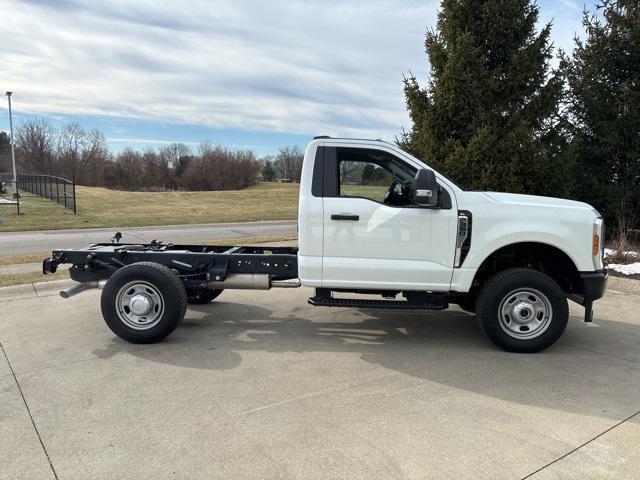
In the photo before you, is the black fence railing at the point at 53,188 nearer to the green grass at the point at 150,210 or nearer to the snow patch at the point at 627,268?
the green grass at the point at 150,210

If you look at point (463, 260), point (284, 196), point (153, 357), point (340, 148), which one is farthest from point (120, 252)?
point (284, 196)

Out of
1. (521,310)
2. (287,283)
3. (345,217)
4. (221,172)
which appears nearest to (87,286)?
(287,283)

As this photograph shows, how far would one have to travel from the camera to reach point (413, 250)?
5.10m

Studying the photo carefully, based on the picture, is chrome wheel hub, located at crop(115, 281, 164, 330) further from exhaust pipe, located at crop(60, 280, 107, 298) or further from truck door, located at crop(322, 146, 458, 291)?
truck door, located at crop(322, 146, 458, 291)

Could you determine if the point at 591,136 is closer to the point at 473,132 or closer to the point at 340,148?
the point at 473,132

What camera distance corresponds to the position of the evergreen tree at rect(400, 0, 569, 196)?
1007cm

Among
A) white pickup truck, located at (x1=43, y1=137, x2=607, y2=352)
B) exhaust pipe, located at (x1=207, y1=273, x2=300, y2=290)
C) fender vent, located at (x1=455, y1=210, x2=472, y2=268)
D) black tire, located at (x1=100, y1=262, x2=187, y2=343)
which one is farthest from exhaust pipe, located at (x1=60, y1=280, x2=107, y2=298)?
fender vent, located at (x1=455, y1=210, x2=472, y2=268)

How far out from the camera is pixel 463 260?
510 centimetres

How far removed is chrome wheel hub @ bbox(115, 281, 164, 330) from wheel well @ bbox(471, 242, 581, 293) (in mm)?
3451

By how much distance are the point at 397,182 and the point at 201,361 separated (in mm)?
2712

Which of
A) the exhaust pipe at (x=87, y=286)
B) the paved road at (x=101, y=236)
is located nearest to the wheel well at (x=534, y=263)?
the exhaust pipe at (x=87, y=286)

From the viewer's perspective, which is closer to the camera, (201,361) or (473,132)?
(201,361)

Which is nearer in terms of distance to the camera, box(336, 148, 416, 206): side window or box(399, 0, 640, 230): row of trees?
box(336, 148, 416, 206): side window

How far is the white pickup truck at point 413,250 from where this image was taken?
502cm
